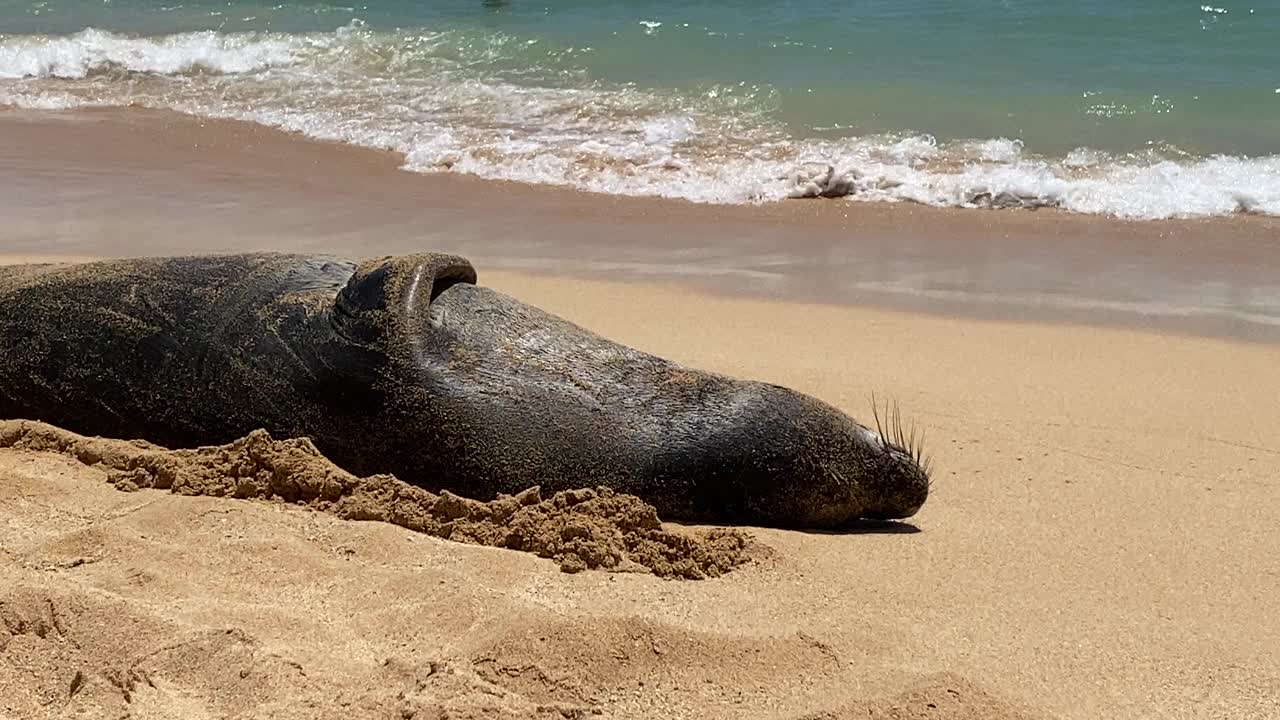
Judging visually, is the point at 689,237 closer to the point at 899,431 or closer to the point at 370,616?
the point at 899,431

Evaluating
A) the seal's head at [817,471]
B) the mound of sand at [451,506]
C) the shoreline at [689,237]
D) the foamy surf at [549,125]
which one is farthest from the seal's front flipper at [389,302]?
the foamy surf at [549,125]

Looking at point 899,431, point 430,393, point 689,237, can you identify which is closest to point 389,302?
point 430,393

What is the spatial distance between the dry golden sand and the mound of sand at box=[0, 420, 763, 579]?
Result: 7 cm

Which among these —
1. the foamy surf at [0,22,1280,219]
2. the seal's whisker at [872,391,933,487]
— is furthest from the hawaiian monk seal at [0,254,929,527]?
the foamy surf at [0,22,1280,219]

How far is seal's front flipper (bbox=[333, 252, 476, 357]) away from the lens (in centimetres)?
416

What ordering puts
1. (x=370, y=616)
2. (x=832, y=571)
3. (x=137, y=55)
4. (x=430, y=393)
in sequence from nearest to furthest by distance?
(x=370, y=616), (x=832, y=571), (x=430, y=393), (x=137, y=55)

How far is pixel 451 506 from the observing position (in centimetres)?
409

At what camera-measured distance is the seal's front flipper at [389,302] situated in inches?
164

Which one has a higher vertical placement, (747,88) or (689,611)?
(747,88)

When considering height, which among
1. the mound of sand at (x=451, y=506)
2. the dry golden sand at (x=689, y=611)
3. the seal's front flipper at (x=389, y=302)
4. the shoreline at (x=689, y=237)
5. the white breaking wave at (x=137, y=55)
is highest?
the white breaking wave at (x=137, y=55)

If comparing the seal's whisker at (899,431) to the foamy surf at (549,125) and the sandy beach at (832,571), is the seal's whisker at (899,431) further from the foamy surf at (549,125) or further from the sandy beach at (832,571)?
the foamy surf at (549,125)

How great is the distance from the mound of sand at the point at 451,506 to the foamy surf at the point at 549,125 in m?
5.46

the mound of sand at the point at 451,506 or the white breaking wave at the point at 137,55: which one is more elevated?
the white breaking wave at the point at 137,55

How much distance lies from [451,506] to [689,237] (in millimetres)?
4547
